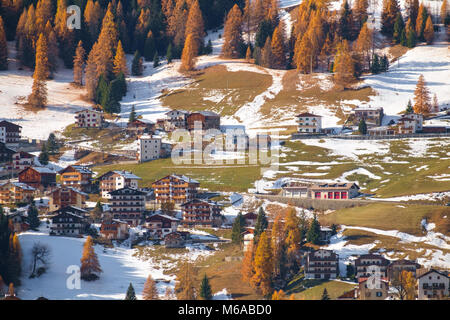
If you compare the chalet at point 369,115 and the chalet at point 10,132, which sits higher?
the chalet at point 369,115

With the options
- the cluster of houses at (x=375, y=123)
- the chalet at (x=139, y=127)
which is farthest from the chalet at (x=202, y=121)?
the cluster of houses at (x=375, y=123)

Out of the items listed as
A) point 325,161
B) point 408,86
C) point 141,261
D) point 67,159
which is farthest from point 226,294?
point 408,86

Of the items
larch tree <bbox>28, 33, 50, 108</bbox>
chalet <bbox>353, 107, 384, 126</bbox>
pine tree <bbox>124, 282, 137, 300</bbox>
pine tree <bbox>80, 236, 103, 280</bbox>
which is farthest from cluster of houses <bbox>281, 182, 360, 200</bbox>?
larch tree <bbox>28, 33, 50, 108</bbox>

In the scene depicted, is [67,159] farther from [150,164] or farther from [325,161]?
[325,161]

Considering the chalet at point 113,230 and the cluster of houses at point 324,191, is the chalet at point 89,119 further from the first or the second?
the chalet at point 113,230

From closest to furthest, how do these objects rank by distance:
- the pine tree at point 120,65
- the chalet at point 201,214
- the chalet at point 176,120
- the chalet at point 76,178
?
the chalet at point 201,214
the chalet at point 76,178
the chalet at point 176,120
the pine tree at point 120,65

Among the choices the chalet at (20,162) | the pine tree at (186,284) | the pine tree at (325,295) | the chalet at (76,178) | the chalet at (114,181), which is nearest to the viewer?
the pine tree at (325,295)

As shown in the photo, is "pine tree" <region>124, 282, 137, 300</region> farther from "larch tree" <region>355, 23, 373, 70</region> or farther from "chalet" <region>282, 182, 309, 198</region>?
"larch tree" <region>355, 23, 373, 70</region>

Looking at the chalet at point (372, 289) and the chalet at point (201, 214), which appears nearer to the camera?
the chalet at point (372, 289)
